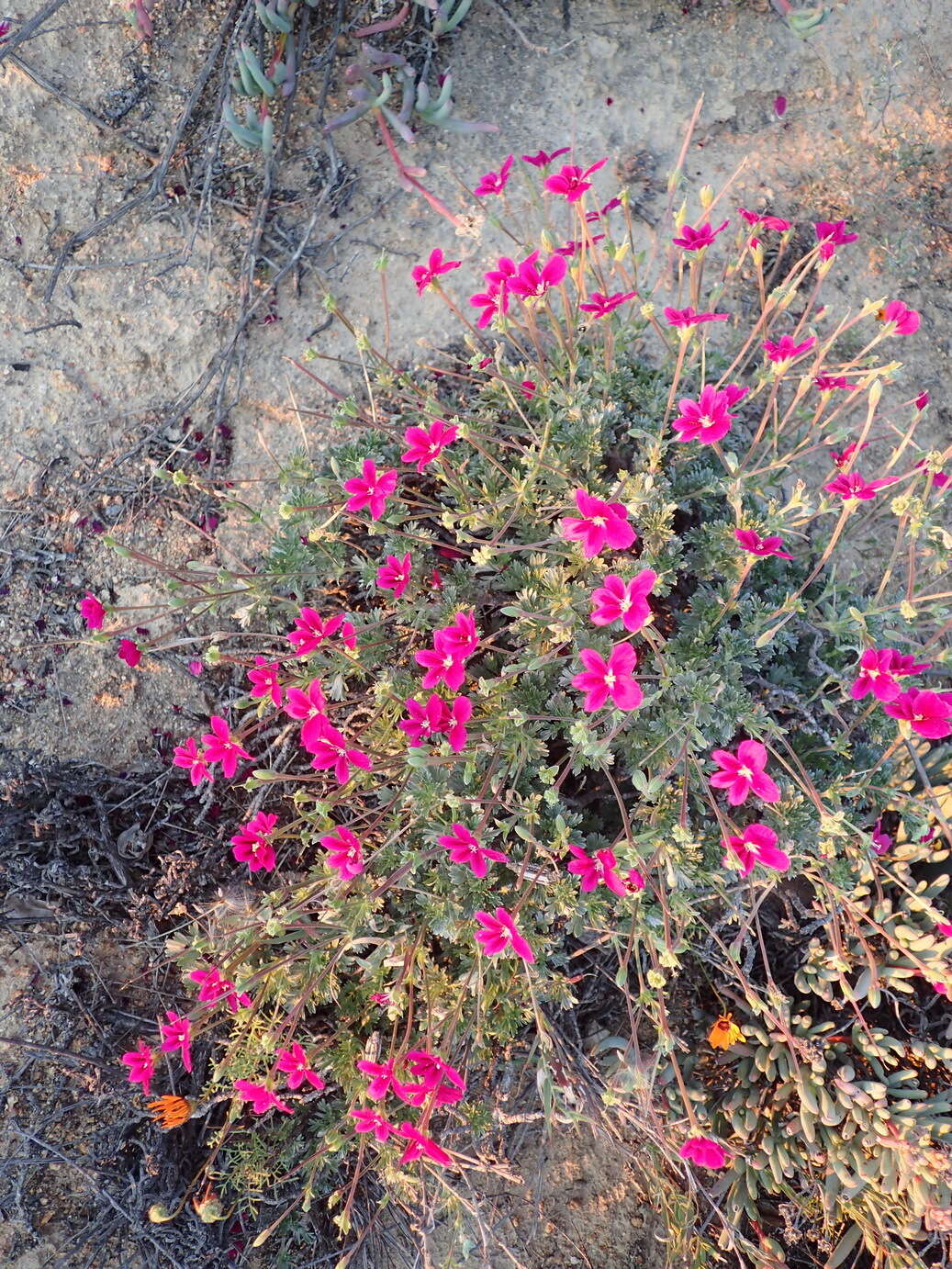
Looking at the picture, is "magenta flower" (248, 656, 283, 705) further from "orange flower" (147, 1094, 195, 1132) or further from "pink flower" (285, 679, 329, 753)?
"orange flower" (147, 1094, 195, 1132)

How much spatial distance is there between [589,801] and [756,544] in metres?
0.99

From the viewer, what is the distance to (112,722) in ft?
10.4

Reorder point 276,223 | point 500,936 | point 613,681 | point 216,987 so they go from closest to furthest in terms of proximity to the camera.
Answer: point 613,681 → point 500,936 → point 216,987 → point 276,223

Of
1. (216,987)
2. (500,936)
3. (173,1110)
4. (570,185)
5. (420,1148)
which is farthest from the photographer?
(173,1110)

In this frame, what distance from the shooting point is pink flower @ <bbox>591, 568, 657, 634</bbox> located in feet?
6.26

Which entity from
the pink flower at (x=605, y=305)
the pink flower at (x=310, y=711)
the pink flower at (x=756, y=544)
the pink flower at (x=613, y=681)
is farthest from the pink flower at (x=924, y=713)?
the pink flower at (x=310, y=711)

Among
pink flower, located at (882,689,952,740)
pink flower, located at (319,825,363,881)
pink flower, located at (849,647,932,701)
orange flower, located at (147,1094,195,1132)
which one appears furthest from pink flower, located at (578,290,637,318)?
orange flower, located at (147,1094,195,1132)

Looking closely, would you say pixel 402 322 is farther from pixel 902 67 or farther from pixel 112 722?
pixel 902 67

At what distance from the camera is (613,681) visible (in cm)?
193

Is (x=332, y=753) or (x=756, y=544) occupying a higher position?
(x=756, y=544)

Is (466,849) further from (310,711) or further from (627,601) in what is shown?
(627,601)

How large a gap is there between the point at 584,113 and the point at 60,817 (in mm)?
3361

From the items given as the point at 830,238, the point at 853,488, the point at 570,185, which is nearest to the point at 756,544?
the point at 853,488

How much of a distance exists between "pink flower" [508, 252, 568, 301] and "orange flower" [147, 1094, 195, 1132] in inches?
95.8
